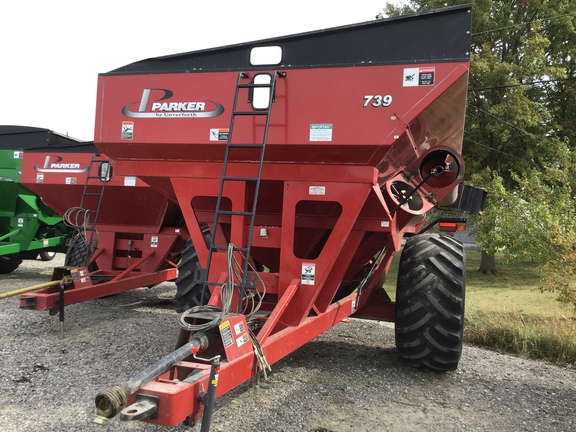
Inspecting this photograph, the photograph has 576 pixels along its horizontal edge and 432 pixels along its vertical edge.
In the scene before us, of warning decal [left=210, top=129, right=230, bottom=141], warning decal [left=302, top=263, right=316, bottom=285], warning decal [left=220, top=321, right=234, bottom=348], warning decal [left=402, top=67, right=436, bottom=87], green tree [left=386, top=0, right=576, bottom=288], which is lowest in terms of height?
warning decal [left=220, top=321, right=234, bottom=348]

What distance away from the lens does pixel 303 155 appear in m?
3.90

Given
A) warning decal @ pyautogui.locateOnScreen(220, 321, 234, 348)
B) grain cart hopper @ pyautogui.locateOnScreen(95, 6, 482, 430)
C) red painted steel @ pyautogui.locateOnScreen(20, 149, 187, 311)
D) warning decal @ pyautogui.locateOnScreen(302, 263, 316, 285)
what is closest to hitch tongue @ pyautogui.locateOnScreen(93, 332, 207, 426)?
warning decal @ pyautogui.locateOnScreen(220, 321, 234, 348)

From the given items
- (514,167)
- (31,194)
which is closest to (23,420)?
(31,194)

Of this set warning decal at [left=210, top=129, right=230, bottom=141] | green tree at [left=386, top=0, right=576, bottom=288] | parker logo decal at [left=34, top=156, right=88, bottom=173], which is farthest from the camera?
green tree at [left=386, top=0, right=576, bottom=288]

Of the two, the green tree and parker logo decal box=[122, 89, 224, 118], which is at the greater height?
the green tree

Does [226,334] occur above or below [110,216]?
below

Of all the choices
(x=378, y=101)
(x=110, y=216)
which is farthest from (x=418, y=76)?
(x=110, y=216)

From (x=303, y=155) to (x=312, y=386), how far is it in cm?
187

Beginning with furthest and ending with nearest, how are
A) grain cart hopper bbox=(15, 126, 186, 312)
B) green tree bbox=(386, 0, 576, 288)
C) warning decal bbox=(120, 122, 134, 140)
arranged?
1. green tree bbox=(386, 0, 576, 288)
2. grain cart hopper bbox=(15, 126, 186, 312)
3. warning decal bbox=(120, 122, 134, 140)

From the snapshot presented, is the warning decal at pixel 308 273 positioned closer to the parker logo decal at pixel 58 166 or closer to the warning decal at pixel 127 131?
the warning decal at pixel 127 131

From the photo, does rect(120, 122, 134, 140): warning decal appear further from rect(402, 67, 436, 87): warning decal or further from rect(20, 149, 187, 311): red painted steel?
rect(20, 149, 187, 311): red painted steel

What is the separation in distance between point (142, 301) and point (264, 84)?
17.6 feet

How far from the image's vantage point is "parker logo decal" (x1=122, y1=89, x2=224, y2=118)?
4.09m

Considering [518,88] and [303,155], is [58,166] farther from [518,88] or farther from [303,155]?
[518,88]
